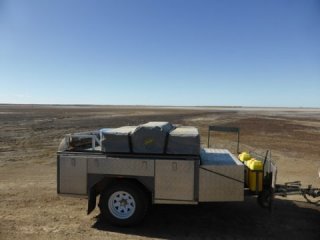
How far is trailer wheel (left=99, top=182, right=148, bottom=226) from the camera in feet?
23.5

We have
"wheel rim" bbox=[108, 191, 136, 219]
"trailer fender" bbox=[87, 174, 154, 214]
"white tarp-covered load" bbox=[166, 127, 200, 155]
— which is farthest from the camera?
"wheel rim" bbox=[108, 191, 136, 219]

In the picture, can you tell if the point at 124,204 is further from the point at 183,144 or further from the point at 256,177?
the point at 256,177

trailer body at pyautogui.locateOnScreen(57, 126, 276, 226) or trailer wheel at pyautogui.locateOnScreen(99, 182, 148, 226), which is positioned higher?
trailer body at pyautogui.locateOnScreen(57, 126, 276, 226)

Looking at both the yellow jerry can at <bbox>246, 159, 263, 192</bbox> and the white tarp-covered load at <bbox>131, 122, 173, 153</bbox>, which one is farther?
the yellow jerry can at <bbox>246, 159, 263, 192</bbox>

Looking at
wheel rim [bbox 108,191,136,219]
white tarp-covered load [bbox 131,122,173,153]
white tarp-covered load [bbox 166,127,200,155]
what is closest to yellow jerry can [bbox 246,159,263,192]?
white tarp-covered load [bbox 166,127,200,155]

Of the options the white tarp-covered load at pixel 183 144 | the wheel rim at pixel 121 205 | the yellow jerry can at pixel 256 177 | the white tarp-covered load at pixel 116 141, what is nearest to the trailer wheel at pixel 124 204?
the wheel rim at pixel 121 205

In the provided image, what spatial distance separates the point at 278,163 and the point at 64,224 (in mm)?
9584

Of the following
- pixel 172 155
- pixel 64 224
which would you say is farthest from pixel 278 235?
pixel 64 224

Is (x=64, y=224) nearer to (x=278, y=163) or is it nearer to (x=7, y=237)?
(x=7, y=237)

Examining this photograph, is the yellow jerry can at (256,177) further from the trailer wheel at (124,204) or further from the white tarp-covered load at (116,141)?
the white tarp-covered load at (116,141)

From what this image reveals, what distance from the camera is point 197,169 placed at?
22.6 feet

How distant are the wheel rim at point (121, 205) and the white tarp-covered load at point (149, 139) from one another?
31.3 inches

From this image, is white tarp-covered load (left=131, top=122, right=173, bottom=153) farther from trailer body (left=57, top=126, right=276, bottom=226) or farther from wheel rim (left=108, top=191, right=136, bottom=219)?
wheel rim (left=108, top=191, right=136, bottom=219)

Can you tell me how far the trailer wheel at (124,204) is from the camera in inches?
282
